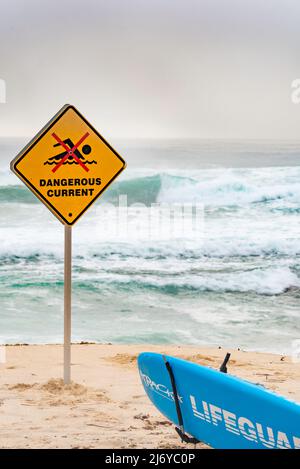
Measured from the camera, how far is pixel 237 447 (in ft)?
9.84

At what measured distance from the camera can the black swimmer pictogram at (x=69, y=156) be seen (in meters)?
4.25

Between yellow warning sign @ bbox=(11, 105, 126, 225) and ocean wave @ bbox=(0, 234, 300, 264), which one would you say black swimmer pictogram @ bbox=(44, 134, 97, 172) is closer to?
yellow warning sign @ bbox=(11, 105, 126, 225)

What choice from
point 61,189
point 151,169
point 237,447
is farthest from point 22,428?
point 151,169

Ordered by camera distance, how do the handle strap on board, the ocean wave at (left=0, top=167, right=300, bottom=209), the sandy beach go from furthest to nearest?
1. the ocean wave at (left=0, top=167, right=300, bottom=209)
2. the sandy beach
3. the handle strap on board

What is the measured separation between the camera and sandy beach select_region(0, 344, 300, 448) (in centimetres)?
343

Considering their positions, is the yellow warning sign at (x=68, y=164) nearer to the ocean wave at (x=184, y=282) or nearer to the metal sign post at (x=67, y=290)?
the metal sign post at (x=67, y=290)

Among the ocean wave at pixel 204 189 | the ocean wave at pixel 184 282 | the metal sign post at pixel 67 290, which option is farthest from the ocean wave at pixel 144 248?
the metal sign post at pixel 67 290

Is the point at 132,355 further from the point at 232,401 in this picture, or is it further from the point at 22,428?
the point at 232,401

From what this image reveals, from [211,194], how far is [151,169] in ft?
7.43

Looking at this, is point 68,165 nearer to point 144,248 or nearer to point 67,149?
point 67,149

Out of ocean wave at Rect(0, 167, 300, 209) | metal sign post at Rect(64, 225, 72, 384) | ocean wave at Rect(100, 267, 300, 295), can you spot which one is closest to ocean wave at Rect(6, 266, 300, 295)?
ocean wave at Rect(100, 267, 300, 295)

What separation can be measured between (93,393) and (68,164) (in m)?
1.51

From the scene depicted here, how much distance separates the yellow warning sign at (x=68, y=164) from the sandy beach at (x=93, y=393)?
1162mm

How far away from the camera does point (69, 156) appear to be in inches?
168
